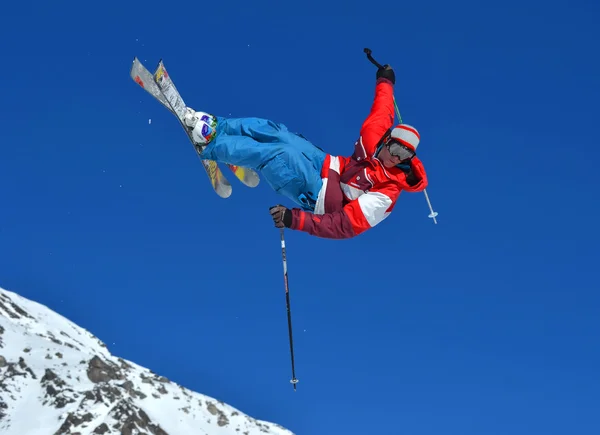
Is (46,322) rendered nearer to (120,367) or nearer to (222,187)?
(120,367)

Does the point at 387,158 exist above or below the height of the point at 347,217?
above

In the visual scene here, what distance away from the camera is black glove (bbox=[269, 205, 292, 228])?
10750 millimetres

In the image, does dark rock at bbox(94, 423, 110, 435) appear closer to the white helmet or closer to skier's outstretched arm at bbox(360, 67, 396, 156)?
skier's outstretched arm at bbox(360, 67, 396, 156)

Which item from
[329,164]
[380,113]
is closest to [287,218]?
[329,164]

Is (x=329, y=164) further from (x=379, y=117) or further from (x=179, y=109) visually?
(x=179, y=109)

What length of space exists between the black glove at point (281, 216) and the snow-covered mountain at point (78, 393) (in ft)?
300

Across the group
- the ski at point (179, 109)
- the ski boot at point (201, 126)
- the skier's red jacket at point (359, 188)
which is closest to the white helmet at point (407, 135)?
the skier's red jacket at point (359, 188)

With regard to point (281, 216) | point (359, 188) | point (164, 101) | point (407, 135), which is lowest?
point (281, 216)

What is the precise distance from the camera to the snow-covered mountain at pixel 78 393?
97688 millimetres

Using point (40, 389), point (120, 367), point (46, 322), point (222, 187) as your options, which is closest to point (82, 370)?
point (40, 389)

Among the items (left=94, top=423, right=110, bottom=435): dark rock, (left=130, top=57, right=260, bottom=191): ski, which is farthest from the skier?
(left=94, top=423, right=110, bottom=435): dark rock

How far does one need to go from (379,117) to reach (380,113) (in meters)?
0.11

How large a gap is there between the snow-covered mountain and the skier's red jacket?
91.2 meters

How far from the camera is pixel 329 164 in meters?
11.8
